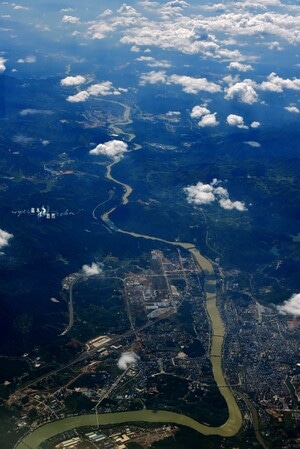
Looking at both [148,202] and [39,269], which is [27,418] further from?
[148,202]

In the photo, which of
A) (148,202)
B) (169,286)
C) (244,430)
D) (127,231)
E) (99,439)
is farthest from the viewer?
(148,202)

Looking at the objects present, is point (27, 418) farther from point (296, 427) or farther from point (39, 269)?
point (39, 269)

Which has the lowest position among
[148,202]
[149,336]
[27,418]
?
[148,202]

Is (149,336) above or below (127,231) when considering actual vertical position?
above

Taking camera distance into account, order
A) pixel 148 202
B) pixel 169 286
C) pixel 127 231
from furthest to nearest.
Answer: pixel 148 202
pixel 127 231
pixel 169 286

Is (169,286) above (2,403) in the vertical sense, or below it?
below

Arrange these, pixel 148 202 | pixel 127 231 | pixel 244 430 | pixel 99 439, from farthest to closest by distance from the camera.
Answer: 1. pixel 148 202
2. pixel 127 231
3. pixel 244 430
4. pixel 99 439

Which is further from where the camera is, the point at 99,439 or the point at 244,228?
the point at 244,228

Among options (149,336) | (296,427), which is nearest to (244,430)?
(296,427)

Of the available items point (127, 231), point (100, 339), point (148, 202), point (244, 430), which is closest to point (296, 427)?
point (244, 430)
